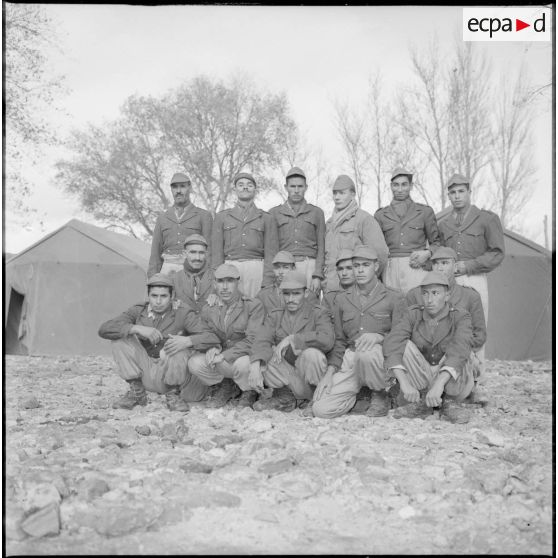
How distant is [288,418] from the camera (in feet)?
14.2

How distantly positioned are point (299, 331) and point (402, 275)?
1068 millimetres

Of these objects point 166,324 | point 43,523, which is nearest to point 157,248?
point 166,324

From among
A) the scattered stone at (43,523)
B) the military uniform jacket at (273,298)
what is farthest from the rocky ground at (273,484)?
the military uniform jacket at (273,298)

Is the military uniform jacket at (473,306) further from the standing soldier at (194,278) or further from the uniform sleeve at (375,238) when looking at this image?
the standing soldier at (194,278)

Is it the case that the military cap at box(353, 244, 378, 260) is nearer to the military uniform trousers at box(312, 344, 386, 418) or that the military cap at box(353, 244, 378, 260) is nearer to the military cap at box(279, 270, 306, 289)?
the military cap at box(279, 270, 306, 289)

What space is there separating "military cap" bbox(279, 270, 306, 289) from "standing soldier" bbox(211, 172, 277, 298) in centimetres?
62

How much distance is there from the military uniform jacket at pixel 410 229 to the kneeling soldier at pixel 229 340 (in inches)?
49.7

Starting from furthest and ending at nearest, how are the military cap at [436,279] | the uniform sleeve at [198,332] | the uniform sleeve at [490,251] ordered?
the uniform sleeve at [490,251], the uniform sleeve at [198,332], the military cap at [436,279]

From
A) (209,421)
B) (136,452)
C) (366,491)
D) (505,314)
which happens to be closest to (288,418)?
(209,421)

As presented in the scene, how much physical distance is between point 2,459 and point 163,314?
2270 mm

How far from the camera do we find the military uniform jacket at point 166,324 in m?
4.67

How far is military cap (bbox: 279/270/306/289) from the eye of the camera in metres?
4.56

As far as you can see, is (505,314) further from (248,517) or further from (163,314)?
(248,517)

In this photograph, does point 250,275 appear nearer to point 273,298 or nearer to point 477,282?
point 273,298
